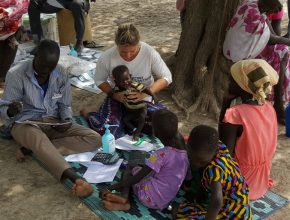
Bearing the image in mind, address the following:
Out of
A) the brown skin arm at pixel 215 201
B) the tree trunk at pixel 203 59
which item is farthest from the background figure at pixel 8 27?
the brown skin arm at pixel 215 201

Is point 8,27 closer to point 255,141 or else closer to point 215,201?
point 255,141

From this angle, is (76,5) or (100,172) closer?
(100,172)

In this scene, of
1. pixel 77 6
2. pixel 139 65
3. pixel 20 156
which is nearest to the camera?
pixel 20 156

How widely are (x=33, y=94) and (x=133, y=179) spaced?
130 centimetres

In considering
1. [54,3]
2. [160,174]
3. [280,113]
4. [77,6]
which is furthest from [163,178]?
[54,3]

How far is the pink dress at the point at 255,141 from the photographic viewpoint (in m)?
3.04

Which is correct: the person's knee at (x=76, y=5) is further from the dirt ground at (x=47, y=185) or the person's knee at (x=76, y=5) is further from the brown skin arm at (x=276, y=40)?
the brown skin arm at (x=276, y=40)

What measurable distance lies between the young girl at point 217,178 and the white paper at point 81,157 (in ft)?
3.96

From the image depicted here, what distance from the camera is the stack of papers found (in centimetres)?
347

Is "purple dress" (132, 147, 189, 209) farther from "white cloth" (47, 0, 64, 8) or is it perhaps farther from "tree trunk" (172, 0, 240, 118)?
"white cloth" (47, 0, 64, 8)

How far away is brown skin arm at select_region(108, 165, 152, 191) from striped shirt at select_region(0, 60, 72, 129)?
104cm

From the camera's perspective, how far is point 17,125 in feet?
12.3

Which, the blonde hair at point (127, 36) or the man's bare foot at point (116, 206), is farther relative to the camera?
the blonde hair at point (127, 36)

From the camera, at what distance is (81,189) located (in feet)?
10.5
